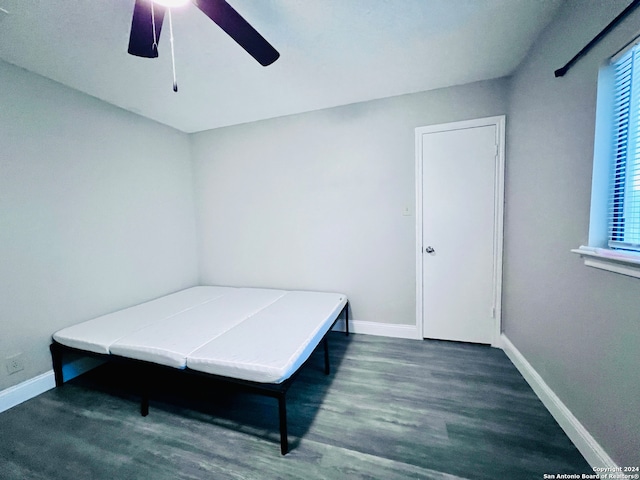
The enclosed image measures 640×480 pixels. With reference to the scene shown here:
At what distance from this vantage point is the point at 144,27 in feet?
3.92

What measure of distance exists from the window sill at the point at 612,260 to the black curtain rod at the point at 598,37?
3.19 feet

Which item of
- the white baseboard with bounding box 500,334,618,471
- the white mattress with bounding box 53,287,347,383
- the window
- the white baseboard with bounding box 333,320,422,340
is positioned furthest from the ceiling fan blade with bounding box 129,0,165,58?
the white baseboard with bounding box 500,334,618,471

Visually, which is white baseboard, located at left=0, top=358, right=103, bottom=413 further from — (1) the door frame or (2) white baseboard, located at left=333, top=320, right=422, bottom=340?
(1) the door frame

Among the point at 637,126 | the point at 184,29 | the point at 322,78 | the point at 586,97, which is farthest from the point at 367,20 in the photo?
the point at 637,126

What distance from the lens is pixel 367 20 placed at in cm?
150

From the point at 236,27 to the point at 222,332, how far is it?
6.19ft

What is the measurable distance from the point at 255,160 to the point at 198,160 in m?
0.90

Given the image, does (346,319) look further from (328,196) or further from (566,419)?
(566,419)

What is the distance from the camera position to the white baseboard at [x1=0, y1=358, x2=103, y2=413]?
1.75m

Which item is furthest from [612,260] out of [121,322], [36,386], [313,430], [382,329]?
[36,386]

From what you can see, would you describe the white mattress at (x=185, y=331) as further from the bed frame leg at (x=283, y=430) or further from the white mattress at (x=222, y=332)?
the bed frame leg at (x=283, y=430)

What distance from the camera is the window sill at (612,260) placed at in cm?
97

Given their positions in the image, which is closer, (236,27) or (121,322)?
(236,27)

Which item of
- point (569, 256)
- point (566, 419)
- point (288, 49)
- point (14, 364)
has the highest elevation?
point (288, 49)
